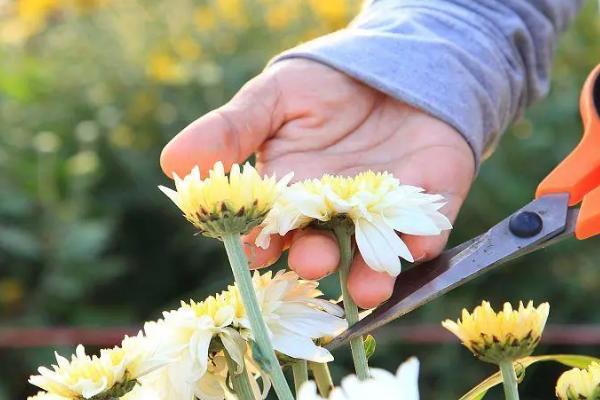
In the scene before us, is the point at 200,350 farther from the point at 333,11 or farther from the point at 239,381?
the point at 333,11

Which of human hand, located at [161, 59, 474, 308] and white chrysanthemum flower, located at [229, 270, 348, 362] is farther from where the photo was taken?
human hand, located at [161, 59, 474, 308]

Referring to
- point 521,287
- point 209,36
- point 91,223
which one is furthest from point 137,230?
point 521,287

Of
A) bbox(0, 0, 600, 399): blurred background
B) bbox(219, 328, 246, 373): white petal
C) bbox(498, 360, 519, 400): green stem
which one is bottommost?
bbox(498, 360, 519, 400): green stem

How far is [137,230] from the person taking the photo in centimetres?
218

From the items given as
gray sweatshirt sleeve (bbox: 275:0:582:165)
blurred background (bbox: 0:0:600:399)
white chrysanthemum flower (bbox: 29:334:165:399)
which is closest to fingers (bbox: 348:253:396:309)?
white chrysanthemum flower (bbox: 29:334:165:399)

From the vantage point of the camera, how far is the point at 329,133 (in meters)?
0.99

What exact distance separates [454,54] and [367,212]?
0.38 metres

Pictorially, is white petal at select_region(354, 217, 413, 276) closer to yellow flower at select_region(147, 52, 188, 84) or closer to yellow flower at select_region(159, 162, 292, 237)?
yellow flower at select_region(159, 162, 292, 237)

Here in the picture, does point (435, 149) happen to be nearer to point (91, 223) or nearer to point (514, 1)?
point (514, 1)

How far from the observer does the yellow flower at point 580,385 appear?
21.9 inches

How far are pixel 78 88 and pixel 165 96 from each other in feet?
0.72

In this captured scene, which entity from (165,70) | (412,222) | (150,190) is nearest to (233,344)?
(412,222)

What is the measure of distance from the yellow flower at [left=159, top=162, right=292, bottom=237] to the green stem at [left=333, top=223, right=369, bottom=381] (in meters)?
0.07

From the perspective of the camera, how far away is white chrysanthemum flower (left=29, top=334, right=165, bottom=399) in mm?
572
